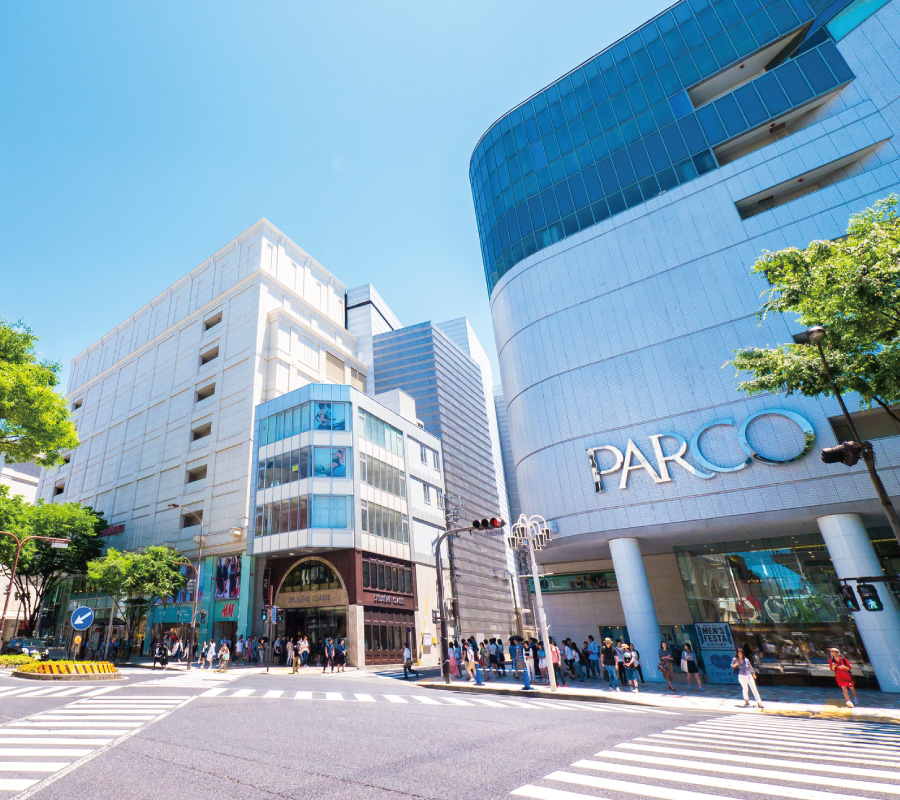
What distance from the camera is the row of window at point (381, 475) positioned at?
130 feet

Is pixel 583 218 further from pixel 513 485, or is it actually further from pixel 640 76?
pixel 513 485

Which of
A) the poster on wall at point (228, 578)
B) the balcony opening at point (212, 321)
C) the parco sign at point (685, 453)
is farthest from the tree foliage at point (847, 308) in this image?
the balcony opening at point (212, 321)

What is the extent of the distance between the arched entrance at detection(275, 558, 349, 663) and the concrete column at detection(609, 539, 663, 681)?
771 inches

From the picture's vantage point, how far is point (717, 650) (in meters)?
20.4

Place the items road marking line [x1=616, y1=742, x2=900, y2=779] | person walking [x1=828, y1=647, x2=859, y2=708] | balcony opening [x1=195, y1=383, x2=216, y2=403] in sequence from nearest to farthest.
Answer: road marking line [x1=616, y1=742, x2=900, y2=779] < person walking [x1=828, y1=647, x2=859, y2=708] < balcony opening [x1=195, y1=383, x2=216, y2=403]

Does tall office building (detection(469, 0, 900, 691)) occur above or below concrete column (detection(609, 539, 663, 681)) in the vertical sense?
above

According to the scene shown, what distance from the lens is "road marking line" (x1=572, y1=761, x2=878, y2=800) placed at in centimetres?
532

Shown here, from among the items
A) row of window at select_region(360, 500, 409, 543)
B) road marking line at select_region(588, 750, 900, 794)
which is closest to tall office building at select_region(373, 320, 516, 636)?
row of window at select_region(360, 500, 409, 543)

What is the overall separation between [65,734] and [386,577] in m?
31.2

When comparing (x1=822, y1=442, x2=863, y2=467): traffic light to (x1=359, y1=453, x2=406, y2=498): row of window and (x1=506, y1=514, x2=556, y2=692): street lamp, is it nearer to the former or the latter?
(x1=506, y1=514, x2=556, y2=692): street lamp

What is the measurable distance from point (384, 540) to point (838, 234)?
1340 inches

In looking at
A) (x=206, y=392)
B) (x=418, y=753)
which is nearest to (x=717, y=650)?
(x=418, y=753)

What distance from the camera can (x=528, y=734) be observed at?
9570mm

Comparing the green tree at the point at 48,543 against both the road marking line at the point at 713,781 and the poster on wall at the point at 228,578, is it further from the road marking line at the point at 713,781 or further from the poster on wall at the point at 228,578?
the road marking line at the point at 713,781
